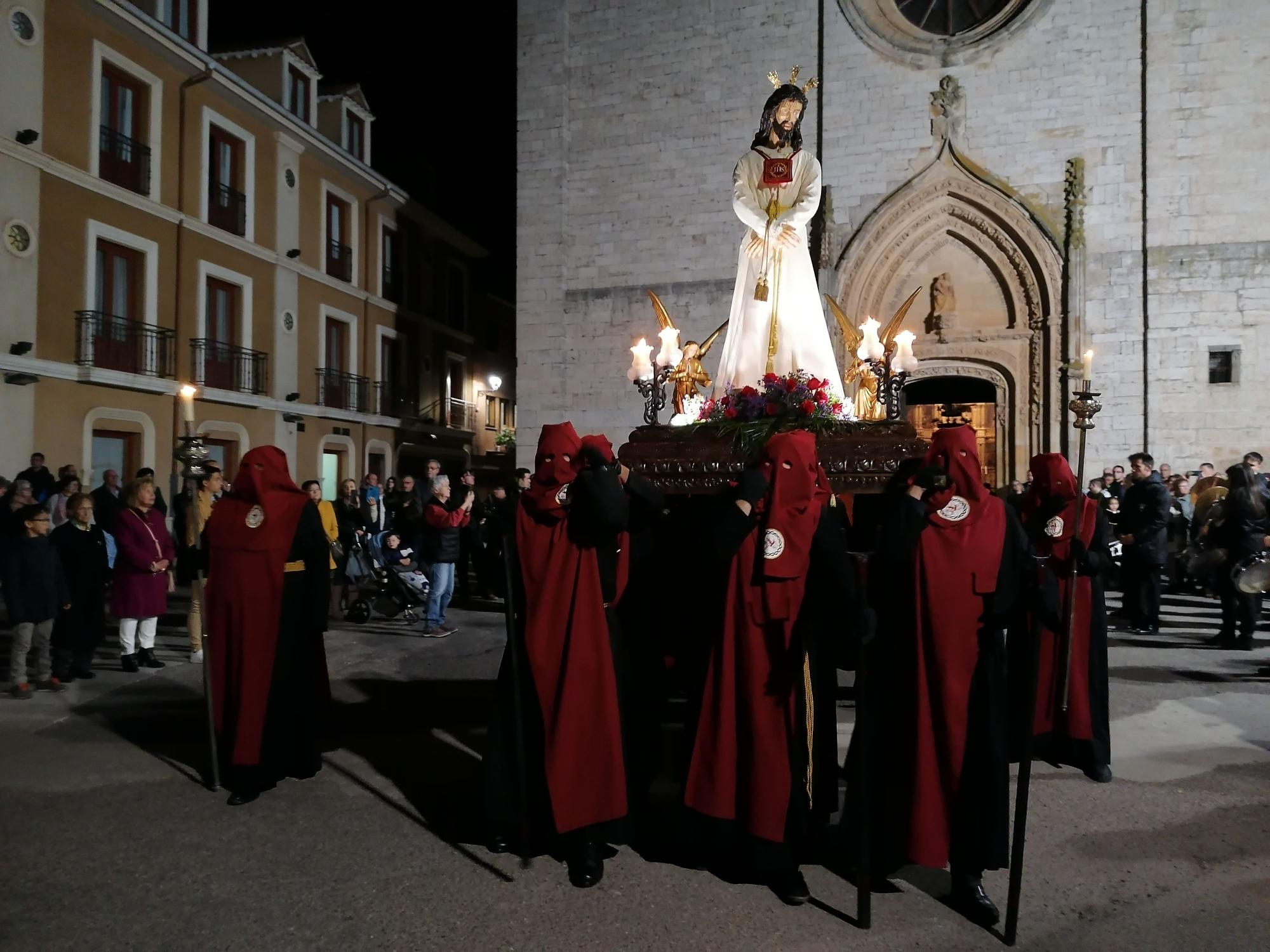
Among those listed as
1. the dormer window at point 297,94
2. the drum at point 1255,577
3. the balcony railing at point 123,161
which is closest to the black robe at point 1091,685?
the drum at point 1255,577

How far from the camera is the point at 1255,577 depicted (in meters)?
7.87

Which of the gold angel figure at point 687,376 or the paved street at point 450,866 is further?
the gold angel figure at point 687,376

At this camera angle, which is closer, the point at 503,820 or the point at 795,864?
the point at 795,864

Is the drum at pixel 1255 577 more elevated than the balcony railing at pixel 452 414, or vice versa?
the balcony railing at pixel 452 414

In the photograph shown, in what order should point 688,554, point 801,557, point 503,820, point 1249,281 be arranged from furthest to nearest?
point 1249,281
point 688,554
point 503,820
point 801,557

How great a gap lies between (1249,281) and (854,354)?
10.2 m

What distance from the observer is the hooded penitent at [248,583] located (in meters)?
4.81

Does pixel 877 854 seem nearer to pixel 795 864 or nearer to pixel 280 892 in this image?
pixel 795 864

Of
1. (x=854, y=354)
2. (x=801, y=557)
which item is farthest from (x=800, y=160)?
(x=801, y=557)

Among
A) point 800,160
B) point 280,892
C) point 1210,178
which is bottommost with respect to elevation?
point 280,892

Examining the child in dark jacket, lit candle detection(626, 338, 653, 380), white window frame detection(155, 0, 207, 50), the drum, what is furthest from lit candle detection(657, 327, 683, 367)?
white window frame detection(155, 0, 207, 50)

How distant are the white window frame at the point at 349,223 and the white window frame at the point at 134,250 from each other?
5.35 m

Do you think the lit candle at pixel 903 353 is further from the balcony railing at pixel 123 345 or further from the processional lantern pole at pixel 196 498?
the balcony railing at pixel 123 345

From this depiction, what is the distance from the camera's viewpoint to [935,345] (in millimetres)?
15516
